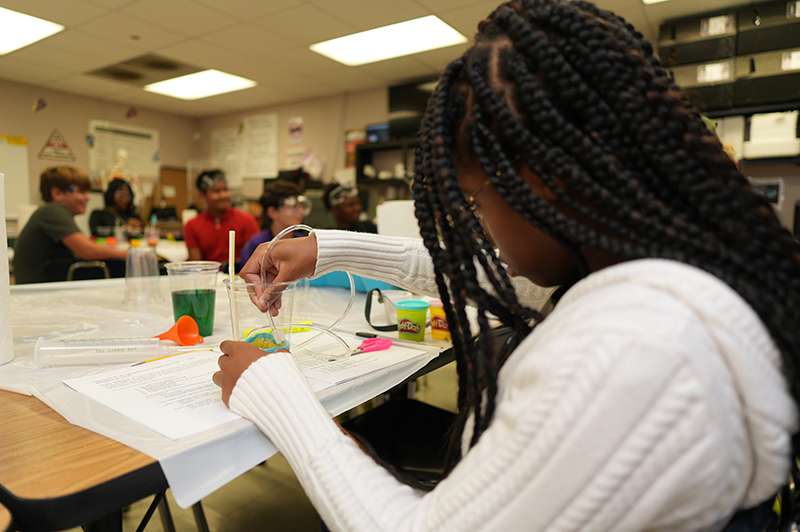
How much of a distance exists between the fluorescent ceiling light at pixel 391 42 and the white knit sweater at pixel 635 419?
11.5 feet

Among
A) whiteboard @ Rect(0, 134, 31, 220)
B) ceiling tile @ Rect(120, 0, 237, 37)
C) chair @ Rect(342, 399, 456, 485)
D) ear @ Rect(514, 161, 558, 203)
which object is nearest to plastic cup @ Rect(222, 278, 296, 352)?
chair @ Rect(342, 399, 456, 485)

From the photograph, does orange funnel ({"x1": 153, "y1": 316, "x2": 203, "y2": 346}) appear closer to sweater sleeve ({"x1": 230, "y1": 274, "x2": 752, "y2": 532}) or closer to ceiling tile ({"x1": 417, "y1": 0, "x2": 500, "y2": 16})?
sweater sleeve ({"x1": 230, "y1": 274, "x2": 752, "y2": 532})

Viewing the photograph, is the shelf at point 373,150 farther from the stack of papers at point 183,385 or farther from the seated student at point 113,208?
the stack of papers at point 183,385

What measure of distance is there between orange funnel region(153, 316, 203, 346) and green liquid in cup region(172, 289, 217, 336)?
1.4 inches

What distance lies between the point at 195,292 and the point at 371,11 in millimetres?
2885

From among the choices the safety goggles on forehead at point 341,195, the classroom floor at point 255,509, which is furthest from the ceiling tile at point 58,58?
the classroom floor at point 255,509

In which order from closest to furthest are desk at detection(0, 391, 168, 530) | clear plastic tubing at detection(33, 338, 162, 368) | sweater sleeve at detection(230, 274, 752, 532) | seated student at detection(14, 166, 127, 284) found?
sweater sleeve at detection(230, 274, 752, 532)
desk at detection(0, 391, 168, 530)
clear plastic tubing at detection(33, 338, 162, 368)
seated student at detection(14, 166, 127, 284)

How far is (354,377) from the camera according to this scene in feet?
2.54

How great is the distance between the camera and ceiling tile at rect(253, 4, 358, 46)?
132 inches

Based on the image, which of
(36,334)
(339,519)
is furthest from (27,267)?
(339,519)

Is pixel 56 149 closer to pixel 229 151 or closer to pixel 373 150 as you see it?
pixel 229 151

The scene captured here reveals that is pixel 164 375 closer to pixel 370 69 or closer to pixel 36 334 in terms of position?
pixel 36 334

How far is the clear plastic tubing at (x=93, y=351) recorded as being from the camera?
32.0 inches

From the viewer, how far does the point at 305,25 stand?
3.55m
